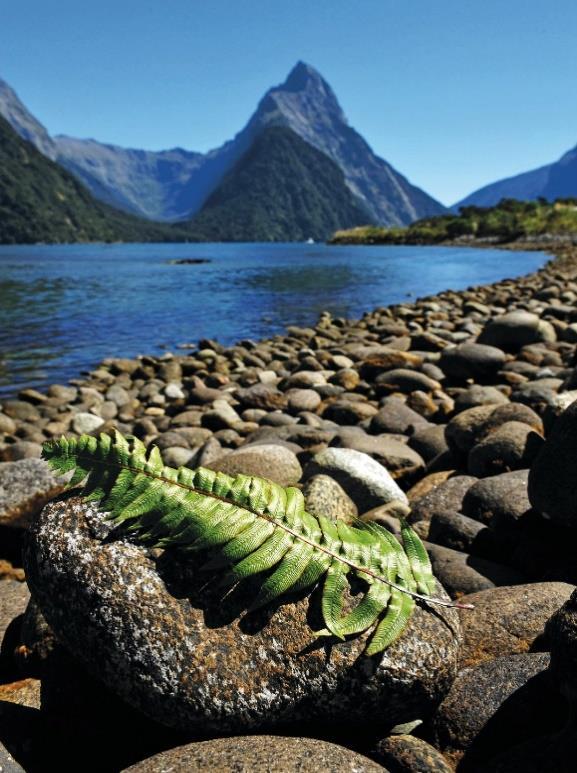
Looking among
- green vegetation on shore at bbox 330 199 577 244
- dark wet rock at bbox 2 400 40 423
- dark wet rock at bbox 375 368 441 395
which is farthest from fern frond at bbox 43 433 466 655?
green vegetation on shore at bbox 330 199 577 244

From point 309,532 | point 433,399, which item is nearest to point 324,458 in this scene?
point 309,532

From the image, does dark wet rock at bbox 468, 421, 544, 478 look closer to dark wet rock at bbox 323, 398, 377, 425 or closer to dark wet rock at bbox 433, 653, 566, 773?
dark wet rock at bbox 433, 653, 566, 773

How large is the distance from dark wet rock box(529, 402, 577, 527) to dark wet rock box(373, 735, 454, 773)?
1.83 metres

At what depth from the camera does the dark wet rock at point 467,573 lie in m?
3.73

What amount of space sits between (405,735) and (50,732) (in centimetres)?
153

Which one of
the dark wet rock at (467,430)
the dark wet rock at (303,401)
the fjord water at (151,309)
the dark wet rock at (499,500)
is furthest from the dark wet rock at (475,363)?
the fjord water at (151,309)

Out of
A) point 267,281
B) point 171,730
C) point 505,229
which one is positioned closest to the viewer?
point 171,730

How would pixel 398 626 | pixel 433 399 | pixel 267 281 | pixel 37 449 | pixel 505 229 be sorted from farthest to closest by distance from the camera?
1. pixel 505 229
2. pixel 267 281
3. pixel 433 399
4. pixel 37 449
5. pixel 398 626

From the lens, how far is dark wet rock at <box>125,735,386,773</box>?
212cm

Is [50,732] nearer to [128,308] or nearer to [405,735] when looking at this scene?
[405,735]

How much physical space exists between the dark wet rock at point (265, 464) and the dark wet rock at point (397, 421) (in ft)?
8.76

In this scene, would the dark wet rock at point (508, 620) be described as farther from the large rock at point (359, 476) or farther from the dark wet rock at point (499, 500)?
the large rock at point (359, 476)

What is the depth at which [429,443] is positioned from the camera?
7180 mm

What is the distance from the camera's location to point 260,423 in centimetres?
980
